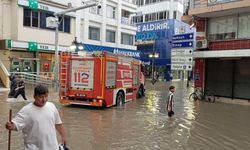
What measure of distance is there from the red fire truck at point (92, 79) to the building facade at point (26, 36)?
453 inches

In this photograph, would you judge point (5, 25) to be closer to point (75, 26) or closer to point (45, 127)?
point (75, 26)

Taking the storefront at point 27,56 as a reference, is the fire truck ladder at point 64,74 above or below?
below

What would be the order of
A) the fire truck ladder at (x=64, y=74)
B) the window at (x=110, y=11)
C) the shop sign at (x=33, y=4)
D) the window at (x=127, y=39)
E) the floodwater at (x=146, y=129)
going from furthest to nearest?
the window at (x=127, y=39)
the window at (x=110, y=11)
the shop sign at (x=33, y=4)
the fire truck ladder at (x=64, y=74)
the floodwater at (x=146, y=129)

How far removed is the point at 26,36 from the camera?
30422mm

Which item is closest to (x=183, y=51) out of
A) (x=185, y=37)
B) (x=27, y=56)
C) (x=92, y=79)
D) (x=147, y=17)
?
(x=185, y=37)

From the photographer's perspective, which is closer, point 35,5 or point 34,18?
point 35,5

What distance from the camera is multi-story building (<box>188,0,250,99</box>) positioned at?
21511 mm

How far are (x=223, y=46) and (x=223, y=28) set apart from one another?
1.25m

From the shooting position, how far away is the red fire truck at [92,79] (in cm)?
1655

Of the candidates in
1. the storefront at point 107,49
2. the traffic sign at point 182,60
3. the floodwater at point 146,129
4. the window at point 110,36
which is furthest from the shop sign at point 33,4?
the window at point 110,36

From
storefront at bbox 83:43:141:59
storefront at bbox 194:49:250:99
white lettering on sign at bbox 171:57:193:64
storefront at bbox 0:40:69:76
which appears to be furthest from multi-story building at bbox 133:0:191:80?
storefront at bbox 194:49:250:99

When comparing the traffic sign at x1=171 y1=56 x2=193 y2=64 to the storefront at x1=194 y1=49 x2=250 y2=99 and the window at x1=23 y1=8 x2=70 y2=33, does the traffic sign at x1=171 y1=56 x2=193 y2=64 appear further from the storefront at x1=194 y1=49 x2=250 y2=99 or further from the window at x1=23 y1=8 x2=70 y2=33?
the window at x1=23 y1=8 x2=70 y2=33

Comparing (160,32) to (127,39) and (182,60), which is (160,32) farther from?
(182,60)

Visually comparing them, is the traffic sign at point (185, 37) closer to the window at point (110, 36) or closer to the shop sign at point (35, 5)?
the shop sign at point (35, 5)
